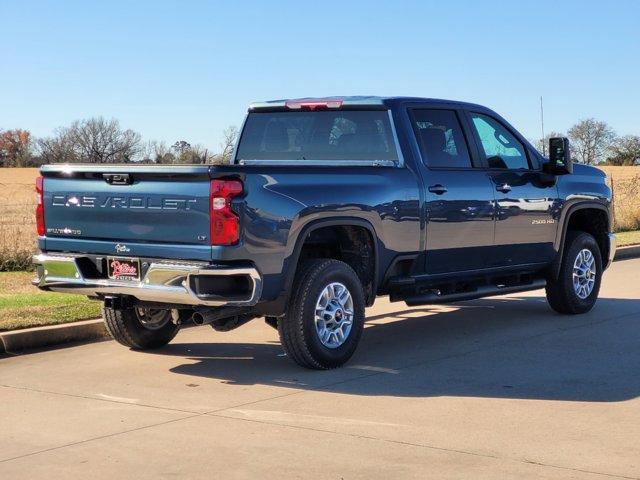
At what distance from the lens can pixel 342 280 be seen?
8.02 metres

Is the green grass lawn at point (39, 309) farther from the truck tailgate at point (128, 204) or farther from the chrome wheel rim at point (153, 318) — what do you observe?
the truck tailgate at point (128, 204)

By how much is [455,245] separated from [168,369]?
9.00 ft

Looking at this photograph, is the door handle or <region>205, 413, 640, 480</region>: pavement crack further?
the door handle

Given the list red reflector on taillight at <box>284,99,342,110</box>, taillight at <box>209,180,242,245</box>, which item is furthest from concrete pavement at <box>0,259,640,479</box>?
red reflector on taillight at <box>284,99,342,110</box>

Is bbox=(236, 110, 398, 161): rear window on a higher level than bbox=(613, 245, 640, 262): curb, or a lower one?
higher

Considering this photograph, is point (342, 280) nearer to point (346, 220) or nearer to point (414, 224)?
point (346, 220)

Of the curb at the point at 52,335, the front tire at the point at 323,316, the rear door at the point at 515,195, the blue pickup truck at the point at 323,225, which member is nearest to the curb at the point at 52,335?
the curb at the point at 52,335

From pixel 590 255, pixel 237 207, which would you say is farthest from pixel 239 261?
pixel 590 255

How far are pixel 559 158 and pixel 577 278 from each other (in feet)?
4.43

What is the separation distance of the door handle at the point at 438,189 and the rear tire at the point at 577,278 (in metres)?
2.29

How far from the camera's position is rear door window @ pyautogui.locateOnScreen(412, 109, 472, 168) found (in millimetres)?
9102

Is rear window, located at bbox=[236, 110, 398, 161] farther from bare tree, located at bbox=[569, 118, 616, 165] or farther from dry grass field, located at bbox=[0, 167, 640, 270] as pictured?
bare tree, located at bbox=[569, 118, 616, 165]

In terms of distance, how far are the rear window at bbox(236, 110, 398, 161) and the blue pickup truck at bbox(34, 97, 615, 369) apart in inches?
0.5

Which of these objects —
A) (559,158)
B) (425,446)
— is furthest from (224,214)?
(559,158)
